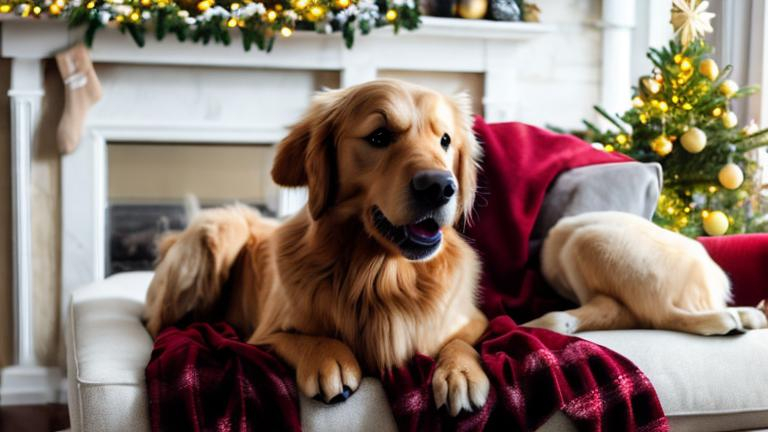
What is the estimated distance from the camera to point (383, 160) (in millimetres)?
1562

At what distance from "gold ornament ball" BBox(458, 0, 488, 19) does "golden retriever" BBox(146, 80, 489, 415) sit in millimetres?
2166

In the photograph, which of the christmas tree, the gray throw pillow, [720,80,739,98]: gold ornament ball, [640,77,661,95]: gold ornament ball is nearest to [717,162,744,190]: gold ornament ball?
the christmas tree

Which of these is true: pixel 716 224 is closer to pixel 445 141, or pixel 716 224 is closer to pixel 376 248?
pixel 445 141

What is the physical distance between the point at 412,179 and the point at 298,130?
362 mm

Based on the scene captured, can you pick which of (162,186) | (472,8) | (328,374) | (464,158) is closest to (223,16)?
(162,186)

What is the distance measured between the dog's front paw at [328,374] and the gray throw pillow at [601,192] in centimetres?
98

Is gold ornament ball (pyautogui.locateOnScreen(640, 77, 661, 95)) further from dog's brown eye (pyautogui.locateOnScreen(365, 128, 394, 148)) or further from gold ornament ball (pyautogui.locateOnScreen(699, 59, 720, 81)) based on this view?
dog's brown eye (pyautogui.locateOnScreen(365, 128, 394, 148))

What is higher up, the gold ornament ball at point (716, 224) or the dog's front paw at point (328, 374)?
the gold ornament ball at point (716, 224)

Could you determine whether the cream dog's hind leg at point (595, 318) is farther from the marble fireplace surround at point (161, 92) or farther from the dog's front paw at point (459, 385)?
the marble fireplace surround at point (161, 92)

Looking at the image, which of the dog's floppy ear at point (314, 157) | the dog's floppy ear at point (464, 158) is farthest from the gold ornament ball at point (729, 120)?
the dog's floppy ear at point (314, 157)

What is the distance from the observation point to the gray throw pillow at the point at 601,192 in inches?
90.4

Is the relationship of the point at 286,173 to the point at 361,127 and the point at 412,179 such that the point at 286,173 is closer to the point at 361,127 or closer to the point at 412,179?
the point at 361,127

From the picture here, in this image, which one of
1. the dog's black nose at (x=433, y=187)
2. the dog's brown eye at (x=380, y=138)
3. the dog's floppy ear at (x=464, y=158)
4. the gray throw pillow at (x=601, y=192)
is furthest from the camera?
the gray throw pillow at (x=601, y=192)

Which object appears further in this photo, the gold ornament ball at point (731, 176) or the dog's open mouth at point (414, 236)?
the gold ornament ball at point (731, 176)
